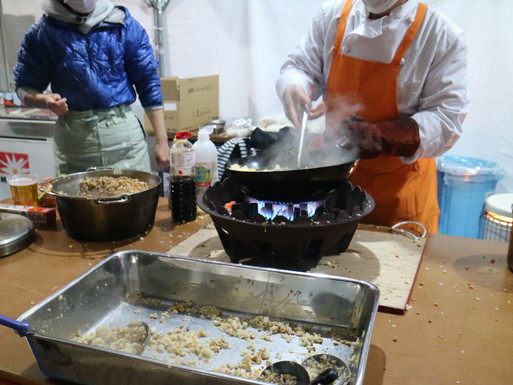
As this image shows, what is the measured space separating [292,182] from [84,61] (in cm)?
164

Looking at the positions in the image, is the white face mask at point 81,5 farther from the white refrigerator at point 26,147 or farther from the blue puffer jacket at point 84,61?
the white refrigerator at point 26,147

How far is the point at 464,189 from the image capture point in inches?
127

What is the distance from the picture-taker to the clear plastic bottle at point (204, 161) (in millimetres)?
1798

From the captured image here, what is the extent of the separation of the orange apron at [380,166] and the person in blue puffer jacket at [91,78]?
1.23 m

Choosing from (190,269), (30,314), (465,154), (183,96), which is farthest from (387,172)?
(183,96)

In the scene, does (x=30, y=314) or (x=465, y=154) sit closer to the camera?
(x=30, y=314)

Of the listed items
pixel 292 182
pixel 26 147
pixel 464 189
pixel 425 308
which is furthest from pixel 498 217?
pixel 26 147

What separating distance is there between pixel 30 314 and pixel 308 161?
1.00 meters

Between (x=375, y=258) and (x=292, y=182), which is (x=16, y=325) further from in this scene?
(x=375, y=258)

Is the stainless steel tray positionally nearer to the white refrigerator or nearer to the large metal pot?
the large metal pot

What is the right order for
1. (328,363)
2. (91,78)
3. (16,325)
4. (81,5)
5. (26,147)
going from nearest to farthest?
(16,325)
(328,363)
(81,5)
(91,78)
(26,147)

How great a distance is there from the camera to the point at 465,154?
3342 mm

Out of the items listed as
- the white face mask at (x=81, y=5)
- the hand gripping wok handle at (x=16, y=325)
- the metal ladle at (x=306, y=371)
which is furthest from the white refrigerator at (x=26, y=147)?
the metal ladle at (x=306, y=371)

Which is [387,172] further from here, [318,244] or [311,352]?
[311,352]
